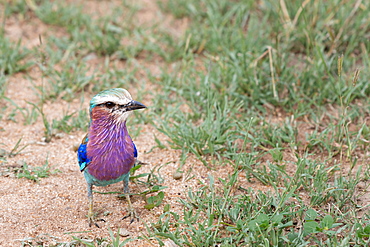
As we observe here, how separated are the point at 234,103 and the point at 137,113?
974 millimetres

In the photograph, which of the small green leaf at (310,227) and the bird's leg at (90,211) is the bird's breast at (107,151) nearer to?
the bird's leg at (90,211)

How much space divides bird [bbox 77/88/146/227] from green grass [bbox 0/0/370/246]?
16.2 inches

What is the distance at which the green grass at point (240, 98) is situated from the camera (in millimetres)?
3312

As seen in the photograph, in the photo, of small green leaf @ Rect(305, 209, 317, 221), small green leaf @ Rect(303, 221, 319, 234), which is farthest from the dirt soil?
small green leaf @ Rect(303, 221, 319, 234)

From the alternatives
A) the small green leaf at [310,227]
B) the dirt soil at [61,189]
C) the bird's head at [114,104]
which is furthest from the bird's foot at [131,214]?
the small green leaf at [310,227]

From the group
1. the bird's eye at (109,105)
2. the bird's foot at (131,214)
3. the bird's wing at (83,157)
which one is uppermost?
the bird's eye at (109,105)

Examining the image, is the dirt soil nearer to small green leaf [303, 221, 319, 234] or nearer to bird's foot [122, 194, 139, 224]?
bird's foot [122, 194, 139, 224]

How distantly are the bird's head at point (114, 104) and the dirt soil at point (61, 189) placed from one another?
Result: 0.70m

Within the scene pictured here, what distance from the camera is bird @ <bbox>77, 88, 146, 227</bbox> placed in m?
Result: 3.18

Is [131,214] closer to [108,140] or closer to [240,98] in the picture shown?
[108,140]

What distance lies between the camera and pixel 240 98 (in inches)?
193

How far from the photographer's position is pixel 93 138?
3271 mm

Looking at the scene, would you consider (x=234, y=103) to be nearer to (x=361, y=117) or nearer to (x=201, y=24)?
(x=361, y=117)

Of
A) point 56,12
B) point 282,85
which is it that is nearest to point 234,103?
point 282,85
